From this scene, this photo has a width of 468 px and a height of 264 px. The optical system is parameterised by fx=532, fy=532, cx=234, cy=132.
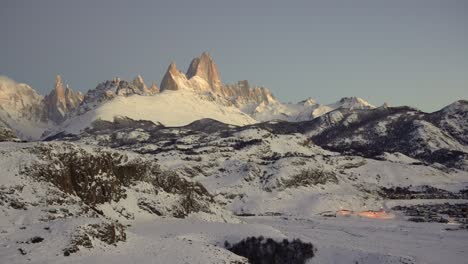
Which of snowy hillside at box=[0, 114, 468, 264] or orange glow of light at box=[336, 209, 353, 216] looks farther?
orange glow of light at box=[336, 209, 353, 216]

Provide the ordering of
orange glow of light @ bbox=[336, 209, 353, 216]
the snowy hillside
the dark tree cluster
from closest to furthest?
the snowy hillside, the dark tree cluster, orange glow of light @ bbox=[336, 209, 353, 216]

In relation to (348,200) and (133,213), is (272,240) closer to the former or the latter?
(133,213)

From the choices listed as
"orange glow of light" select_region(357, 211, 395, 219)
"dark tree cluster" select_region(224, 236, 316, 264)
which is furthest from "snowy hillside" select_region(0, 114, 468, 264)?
"dark tree cluster" select_region(224, 236, 316, 264)

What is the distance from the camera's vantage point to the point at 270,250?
59.2 m

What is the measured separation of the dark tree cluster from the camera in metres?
58.2

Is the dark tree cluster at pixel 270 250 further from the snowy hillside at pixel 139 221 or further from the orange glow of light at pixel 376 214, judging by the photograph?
the orange glow of light at pixel 376 214

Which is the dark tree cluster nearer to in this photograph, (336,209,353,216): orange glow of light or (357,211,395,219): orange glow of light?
(336,209,353,216): orange glow of light

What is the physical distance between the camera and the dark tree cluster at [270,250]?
5819 cm

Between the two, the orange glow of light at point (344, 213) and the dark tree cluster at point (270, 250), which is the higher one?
the orange glow of light at point (344, 213)

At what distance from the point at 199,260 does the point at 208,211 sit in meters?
30.1

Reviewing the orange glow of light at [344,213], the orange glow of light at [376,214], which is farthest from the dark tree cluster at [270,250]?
the orange glow of light at [376,214]

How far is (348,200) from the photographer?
14700cm

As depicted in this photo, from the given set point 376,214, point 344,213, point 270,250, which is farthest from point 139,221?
point 376,214

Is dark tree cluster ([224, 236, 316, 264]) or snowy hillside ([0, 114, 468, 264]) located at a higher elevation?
snowy hillside ([0, 114, 468, 264])
